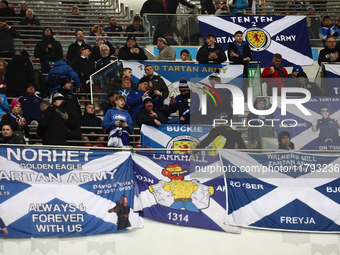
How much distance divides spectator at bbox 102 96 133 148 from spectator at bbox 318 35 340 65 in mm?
5295

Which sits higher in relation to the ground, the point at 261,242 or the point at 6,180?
the point at 6,180

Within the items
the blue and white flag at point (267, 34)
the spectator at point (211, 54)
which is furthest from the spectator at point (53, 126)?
the blue and white flag at point (267, 34)

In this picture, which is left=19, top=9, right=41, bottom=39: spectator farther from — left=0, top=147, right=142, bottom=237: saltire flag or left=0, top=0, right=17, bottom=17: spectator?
left=0, top=147, right=142, bottom=237: saltire flag

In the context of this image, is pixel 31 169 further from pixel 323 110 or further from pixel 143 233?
pixel 323 110

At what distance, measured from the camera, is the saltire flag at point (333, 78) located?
12.2 meters

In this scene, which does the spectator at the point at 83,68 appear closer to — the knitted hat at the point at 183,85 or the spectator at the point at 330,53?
the knitted hat at the point at 183,85

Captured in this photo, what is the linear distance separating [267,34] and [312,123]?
16.2ft

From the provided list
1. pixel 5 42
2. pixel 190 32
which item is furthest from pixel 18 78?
pixel 190 32

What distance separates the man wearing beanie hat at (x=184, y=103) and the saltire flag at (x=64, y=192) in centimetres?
187

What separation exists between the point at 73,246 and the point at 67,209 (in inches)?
23.9

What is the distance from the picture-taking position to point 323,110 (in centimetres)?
1120

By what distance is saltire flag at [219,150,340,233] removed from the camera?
32.4ft

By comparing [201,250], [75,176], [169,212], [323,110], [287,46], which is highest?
[287,46]


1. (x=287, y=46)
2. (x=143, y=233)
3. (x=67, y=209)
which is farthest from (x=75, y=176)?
(x=287, y=46)
